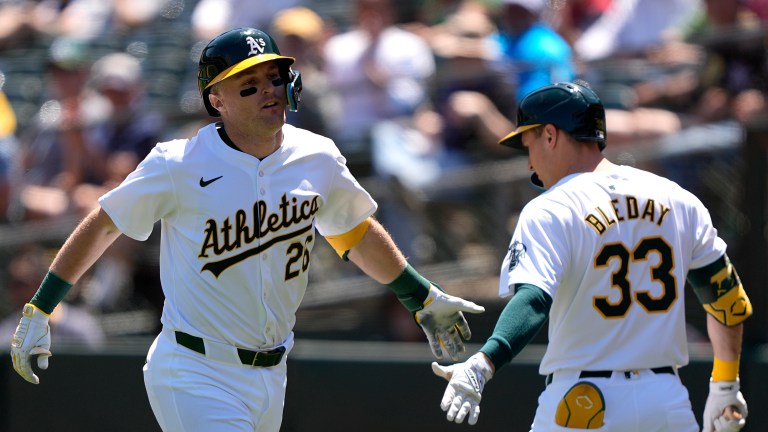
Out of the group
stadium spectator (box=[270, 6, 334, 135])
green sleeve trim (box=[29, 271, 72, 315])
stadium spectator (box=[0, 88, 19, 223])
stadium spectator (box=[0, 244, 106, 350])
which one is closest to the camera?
green sleeve trim (box=[29, 271, 72, 315])

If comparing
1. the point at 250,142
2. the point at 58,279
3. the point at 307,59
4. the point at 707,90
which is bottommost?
the point at 307,59

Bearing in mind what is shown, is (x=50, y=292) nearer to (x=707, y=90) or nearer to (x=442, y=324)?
(x=442, y=324)

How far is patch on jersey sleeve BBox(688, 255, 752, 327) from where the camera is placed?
462cm

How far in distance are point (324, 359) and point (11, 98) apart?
5.94 m

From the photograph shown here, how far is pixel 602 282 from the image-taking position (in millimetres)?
4266

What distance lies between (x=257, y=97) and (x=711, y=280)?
1881 millimetres

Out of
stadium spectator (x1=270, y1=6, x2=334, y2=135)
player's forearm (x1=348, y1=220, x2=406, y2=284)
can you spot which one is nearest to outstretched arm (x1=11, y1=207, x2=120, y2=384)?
player's forearm (x1=348, y1=220, x2=406, y2=284)

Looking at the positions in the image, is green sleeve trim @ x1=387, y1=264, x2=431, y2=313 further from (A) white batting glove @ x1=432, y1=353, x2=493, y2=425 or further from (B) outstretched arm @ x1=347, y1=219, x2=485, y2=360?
(A) white batting glove @ x1=432, y1=353, x2=493, y2=425

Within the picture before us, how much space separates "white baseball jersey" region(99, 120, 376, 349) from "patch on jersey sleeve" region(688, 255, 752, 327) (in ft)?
5.05

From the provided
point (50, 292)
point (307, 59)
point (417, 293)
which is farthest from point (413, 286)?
point (307, 59)

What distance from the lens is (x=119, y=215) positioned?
4.54 m

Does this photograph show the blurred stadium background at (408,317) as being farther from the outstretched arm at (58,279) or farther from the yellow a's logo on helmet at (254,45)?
the yellow a's logo on helmet at (254,45)

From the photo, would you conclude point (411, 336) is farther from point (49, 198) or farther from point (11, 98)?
point (11, 98)

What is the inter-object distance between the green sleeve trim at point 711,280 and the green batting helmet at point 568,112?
2.08ft
